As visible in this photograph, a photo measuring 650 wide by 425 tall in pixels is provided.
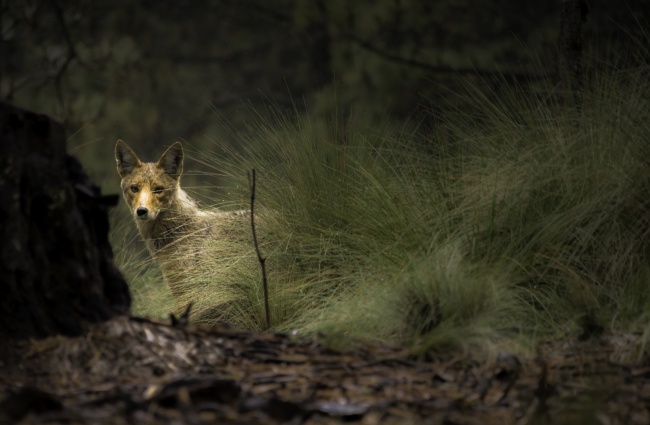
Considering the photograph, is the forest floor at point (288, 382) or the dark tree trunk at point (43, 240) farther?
the dark tree trunk at point (43, 240)

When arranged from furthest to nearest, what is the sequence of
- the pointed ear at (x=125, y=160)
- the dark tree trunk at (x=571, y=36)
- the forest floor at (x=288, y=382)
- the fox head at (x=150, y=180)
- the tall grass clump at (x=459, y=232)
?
the pointed ear at (x=125, y=160) → the dark tree trunk at (x=571, y=36) → the fox head at (x=150, y=180) → the tall grass clump at (x=459, y=232) → the forest floor at (x=288, y=382)

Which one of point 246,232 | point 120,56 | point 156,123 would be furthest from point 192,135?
point 246,232

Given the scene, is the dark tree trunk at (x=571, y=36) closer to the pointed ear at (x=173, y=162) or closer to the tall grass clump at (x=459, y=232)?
the tall grass clump at (x=459, y=232)

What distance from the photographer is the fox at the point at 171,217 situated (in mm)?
5227

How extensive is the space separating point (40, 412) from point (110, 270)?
83 cm

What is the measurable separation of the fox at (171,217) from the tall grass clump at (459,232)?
0.60 ft

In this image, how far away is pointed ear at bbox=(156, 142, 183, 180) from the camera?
19.1 ft

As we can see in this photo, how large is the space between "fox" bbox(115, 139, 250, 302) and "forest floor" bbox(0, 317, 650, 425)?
1.88 metres

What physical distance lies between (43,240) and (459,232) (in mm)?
2004

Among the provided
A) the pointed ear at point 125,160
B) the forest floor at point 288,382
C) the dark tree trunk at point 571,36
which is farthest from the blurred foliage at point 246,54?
the forest floor at point 288,382

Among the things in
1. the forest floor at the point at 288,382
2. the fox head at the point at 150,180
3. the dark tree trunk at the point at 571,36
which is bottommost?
the forest floor at the point at 288,382

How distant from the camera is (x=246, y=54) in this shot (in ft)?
55.5

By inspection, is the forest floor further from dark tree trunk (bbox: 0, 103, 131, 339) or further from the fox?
the fox

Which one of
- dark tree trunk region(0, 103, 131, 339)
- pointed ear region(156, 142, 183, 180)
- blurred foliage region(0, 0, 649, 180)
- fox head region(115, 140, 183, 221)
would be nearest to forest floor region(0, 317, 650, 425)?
dark tree trunk region(0, 103, 131, 339)
